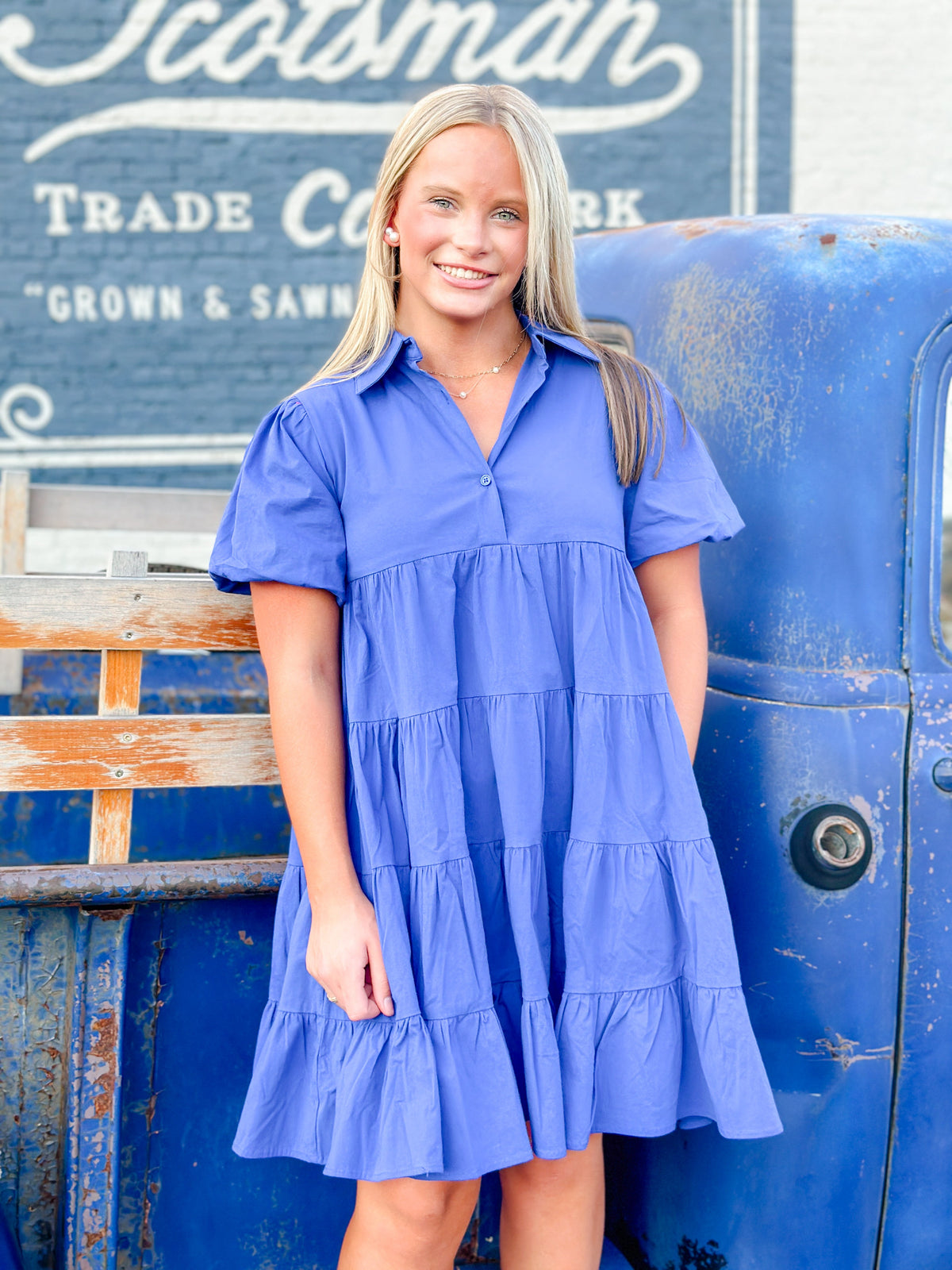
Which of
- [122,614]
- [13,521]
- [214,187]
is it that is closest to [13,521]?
[13,521]

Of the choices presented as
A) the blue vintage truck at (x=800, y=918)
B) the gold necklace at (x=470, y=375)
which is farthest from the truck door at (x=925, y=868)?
the gold necklace at (x=470, y=375)

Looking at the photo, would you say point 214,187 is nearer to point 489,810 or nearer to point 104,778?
point 104,778

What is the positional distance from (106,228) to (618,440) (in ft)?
15.1

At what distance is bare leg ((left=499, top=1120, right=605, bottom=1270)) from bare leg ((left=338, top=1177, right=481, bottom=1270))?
9 centimetres

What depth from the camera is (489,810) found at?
135cm

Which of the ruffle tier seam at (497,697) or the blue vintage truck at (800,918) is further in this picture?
the blue vintage truck at (800,918)

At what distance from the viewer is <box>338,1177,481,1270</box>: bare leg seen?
133 centimetres

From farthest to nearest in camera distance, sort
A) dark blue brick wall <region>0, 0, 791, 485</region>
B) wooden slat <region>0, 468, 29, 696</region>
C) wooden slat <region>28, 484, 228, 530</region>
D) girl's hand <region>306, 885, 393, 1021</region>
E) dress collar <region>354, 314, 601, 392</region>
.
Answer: dark blue brick wall <region>0, 0, 791, 485</region> → wooden slat <region>28, 484, 228, 530</region> → wooden slat <region>0, 468, 29, 696</region> → dress collar <region>354, 314, 601, 392</region> → girl's hand <region>306, 885, 393, 1021</region>

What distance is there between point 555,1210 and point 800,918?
480 mm

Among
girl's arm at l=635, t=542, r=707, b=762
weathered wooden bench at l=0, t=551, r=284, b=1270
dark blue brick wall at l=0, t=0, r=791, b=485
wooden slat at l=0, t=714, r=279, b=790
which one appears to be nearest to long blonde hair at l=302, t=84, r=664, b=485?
girl's arm at l=635, t=542, r=707, b=762

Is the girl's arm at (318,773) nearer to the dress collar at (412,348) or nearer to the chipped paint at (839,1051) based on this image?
the dress collar at (412,348)

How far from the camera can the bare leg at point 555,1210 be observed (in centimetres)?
143

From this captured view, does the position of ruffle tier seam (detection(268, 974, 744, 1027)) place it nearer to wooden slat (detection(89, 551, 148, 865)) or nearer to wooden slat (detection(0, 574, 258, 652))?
wooden slat (detection(89, 551, 148, 865))

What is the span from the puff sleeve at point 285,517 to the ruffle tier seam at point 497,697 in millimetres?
145
